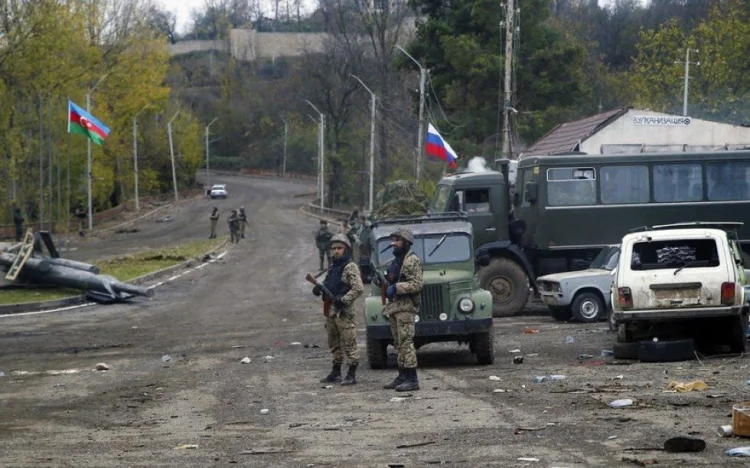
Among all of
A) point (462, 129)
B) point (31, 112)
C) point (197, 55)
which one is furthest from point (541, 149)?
point (197, 55)

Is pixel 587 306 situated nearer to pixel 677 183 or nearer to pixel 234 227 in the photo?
pixel 677 183

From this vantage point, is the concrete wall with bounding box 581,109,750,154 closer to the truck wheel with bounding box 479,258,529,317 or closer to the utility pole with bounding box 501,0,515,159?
the utility pole with bounding box 501,0,515,159

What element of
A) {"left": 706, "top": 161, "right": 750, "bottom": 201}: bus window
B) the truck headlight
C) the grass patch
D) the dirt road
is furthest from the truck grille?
the grass patch

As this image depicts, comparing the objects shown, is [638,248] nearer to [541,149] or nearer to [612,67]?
[541,149]

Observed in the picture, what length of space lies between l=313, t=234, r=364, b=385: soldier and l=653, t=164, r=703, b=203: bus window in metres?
13.5

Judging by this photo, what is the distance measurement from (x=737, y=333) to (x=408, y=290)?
5173 millimetres

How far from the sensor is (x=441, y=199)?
2711 centimetres

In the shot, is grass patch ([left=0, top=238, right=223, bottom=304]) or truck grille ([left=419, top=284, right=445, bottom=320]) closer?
truck grille ([left=419, top=284, right=445, bottom=320])

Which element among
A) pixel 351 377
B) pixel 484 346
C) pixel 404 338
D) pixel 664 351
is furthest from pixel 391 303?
pixel 664 351

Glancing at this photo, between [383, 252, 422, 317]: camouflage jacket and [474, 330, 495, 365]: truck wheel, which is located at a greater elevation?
[383, 252, 422, 317]: camouflage jacket

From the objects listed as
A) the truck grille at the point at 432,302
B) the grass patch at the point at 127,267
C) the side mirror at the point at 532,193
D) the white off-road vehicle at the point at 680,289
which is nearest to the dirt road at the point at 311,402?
the white off-road vehicle at the point at 680,289

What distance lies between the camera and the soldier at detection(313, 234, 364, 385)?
14.7 metres

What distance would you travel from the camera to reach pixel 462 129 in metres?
60.1

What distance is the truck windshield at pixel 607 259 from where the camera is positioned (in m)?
24.0
